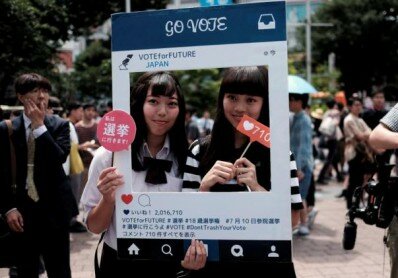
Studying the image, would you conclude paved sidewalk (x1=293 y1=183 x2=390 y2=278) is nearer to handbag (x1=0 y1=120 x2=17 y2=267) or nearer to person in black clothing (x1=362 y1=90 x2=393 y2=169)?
person in black clothing (x1=362 y1=90 x2=393 y2=169)

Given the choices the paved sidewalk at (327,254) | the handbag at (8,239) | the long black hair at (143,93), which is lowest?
the paved sidewalk at (327,254)

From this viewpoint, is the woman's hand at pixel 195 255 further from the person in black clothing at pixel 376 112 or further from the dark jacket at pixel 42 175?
the person in black clothing at pixel 376 112

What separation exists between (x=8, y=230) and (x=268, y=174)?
2035 millimetres

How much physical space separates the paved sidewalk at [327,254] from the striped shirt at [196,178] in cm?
291

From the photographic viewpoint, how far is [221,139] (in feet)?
6.48

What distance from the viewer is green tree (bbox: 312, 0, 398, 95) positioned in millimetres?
27578

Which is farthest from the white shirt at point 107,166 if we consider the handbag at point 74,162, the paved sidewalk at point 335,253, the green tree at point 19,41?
the green tree at point 19,41

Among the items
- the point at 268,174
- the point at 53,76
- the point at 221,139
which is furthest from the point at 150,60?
the point at 53,76

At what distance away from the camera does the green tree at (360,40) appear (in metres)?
27.6

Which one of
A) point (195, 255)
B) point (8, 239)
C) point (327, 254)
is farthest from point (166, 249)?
point (327, 254)

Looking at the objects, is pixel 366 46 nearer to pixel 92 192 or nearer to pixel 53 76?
pixel 53 76

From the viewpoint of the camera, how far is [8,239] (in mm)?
3164

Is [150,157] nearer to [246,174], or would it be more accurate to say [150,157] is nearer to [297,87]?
[246,174]

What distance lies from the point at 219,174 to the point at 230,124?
0.94 feet
